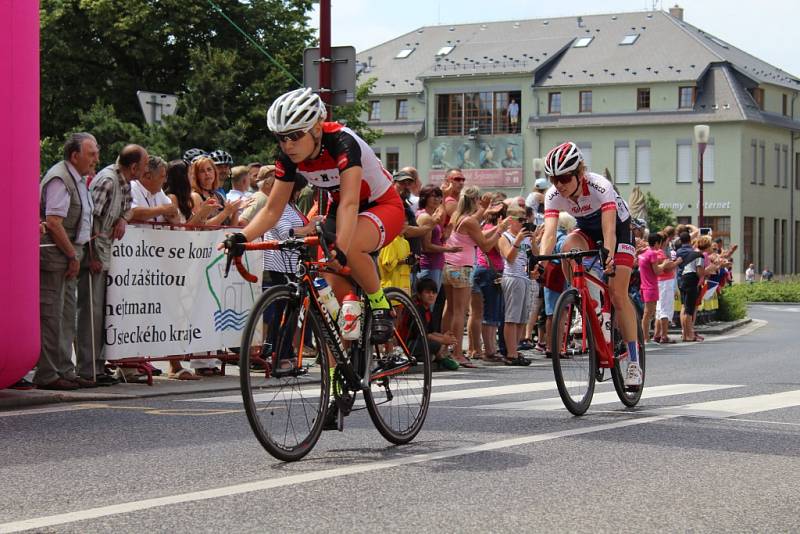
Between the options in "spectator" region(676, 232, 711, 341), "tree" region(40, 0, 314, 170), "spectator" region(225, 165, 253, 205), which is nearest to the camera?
"spectator" region(225, 165, 253, 205)

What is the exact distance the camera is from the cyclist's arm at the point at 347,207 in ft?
24.8

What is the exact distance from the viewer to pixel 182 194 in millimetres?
13898

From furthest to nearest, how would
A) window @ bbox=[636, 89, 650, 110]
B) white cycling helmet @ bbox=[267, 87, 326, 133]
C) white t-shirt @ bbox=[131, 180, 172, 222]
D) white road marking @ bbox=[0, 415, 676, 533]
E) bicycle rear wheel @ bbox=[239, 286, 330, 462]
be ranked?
window @ bbox=[636, 89, 650, 110]
white t-shirt @ bbox=[131, 180, 172, 222]
white cycling helmet @ bbox=[267, 87, 326, 133]
bicycle rear wheel @ bbox=[239, 286, 330, 462]
white road marking @ bbox=[0, 415, 676, 533]

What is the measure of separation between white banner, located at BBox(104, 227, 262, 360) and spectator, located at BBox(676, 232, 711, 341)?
12.7 metres

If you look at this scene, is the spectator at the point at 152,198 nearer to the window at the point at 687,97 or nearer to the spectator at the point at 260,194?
the spectator at the point at 260,194

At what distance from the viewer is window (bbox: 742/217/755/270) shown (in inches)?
3492

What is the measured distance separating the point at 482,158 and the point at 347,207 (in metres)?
85.7

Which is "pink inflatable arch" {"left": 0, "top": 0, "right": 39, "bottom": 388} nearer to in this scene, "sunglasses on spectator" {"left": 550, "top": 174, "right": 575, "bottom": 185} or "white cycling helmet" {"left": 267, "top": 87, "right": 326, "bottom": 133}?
"white cycling helmet" {"left": 267, "top": 87, "right": 326, "bottom": 133}

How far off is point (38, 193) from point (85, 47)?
1708 inches

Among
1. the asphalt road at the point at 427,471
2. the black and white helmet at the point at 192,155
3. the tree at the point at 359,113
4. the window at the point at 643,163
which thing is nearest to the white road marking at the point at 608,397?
the asphalt road at the point at 427,471

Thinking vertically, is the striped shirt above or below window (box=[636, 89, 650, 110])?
below

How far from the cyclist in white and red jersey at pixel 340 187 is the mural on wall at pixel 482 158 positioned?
275ft

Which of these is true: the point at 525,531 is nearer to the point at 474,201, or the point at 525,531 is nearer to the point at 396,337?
the point at 396,337

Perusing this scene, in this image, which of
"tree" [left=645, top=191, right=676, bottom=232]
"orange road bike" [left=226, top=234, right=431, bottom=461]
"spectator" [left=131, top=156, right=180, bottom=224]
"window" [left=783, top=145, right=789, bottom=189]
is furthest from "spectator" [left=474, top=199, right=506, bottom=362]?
"window" [left=783, top=145, right=789, bottom=189]
